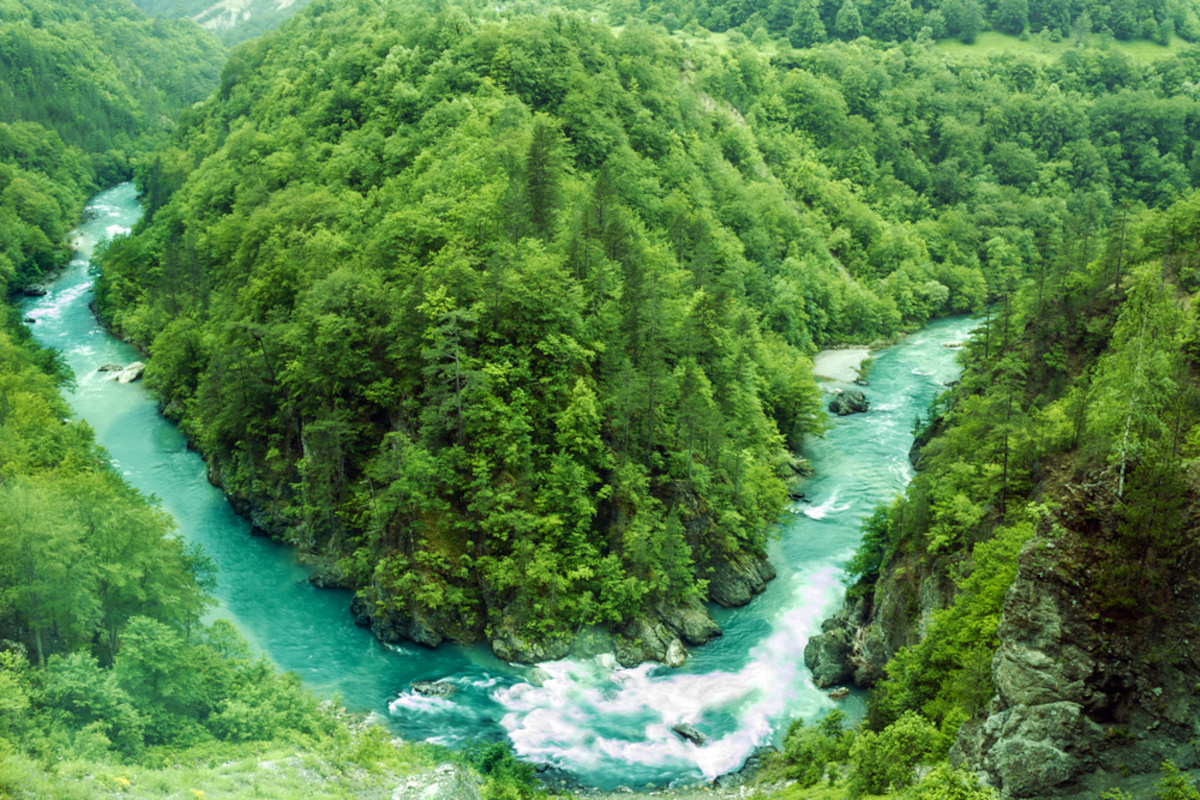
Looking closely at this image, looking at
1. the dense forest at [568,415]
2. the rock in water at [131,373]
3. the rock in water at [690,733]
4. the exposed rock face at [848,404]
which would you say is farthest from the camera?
the rock in water at [131,373]

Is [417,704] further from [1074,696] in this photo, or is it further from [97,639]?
[1074,696]

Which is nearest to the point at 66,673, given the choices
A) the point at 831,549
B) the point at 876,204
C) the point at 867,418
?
the point at 831,549

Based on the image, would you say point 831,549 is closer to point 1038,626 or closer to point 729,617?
point 729,617

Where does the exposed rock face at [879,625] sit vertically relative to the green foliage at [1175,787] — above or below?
below

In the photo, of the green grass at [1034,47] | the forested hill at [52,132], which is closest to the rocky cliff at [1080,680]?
the forested hill at [52,132]

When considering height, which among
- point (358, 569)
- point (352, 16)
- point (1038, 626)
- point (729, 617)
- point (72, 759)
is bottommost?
point (729, 617)

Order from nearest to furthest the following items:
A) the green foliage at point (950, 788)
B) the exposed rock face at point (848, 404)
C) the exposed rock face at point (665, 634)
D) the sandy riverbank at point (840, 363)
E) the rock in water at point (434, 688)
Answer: the green foliage at point (950, 788) → the rock in water at point (434, 688) → the exposed rock face at point (665, 634) → the exposed rock face at point (848, 404) → the sandy riverbank at point (840, 363)

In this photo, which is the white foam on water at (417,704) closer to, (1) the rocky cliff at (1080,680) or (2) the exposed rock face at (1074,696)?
(1) the rocky cliff at (1080,680)

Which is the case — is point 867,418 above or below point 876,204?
below

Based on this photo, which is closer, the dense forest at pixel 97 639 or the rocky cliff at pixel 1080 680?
the rocky cliff at pixel 1080 680
